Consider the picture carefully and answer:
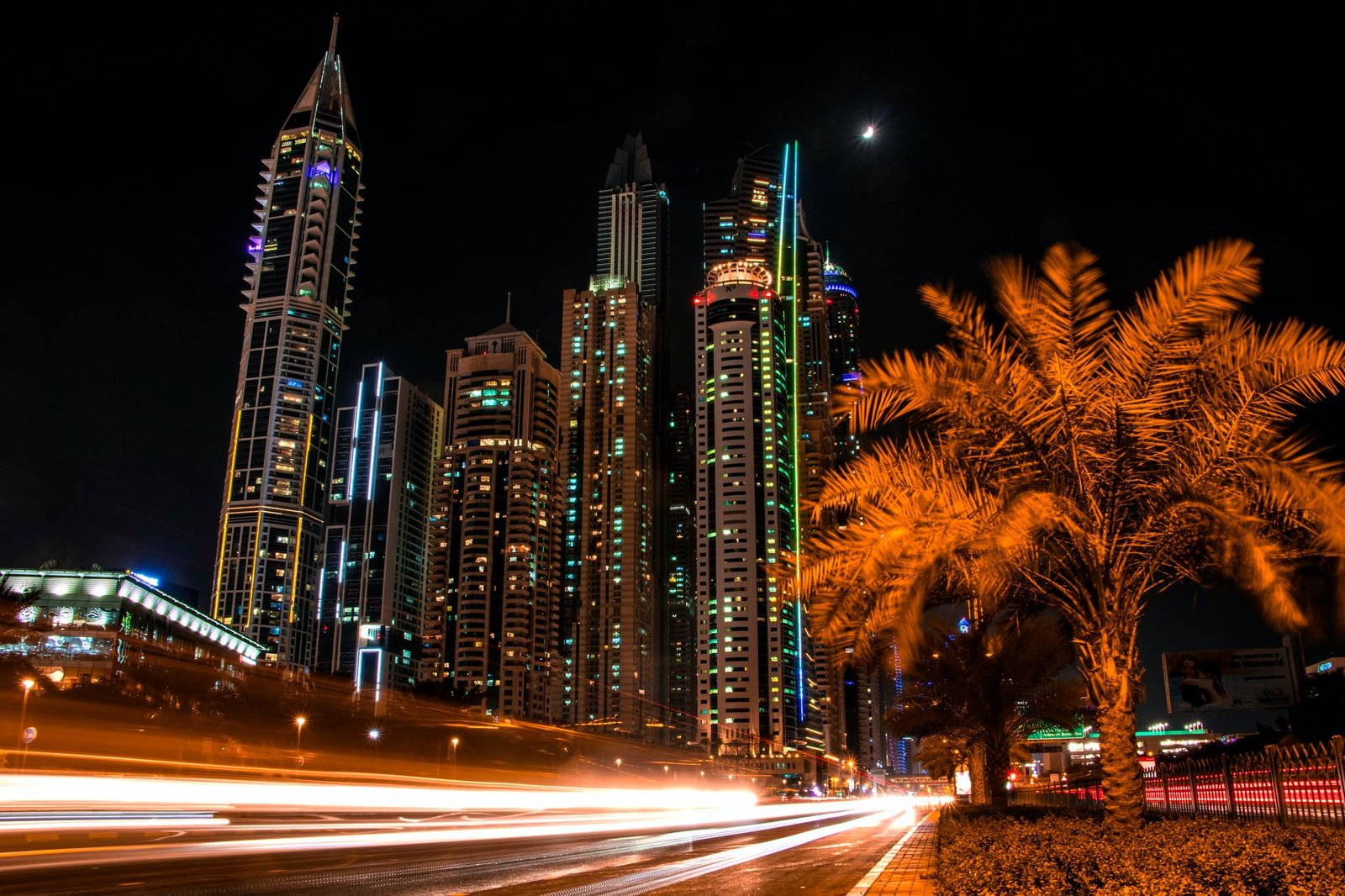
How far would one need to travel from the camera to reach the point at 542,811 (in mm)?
37062

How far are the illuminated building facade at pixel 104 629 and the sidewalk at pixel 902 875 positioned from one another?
2151 inches

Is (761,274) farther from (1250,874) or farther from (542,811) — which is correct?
(1250,874)

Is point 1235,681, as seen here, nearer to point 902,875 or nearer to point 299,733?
point 902,875

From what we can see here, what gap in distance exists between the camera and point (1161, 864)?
7.10 meters

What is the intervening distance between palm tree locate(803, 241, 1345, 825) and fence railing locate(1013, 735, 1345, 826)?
5.42ft

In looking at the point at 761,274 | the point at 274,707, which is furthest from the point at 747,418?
the point at 274,707

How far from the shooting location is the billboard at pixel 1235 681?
43.3 metres

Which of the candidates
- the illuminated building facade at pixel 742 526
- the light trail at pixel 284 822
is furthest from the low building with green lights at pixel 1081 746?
the illuminated building facade at pixel 742 526

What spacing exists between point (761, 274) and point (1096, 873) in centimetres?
18929

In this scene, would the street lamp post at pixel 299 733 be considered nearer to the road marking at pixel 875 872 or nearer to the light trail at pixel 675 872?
the light trail at pixel 675 872

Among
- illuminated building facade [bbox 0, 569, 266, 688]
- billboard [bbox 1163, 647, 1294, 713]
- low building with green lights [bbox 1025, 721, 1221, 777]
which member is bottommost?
low building with green lights [bbox 1025, 721, 1221, 777]

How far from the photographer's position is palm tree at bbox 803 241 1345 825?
1069 cm

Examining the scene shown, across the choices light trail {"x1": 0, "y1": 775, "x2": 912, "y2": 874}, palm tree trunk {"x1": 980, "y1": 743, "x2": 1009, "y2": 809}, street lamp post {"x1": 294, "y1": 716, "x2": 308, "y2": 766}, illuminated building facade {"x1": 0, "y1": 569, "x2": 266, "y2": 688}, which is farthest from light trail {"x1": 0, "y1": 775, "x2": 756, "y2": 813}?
illuminated building facade {"x1": 0, "y1": 569, "x2": 266, "y2": 688}

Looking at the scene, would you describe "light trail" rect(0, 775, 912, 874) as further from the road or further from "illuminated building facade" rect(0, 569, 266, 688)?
"illuminated building facade" rect(0, 569, 266, 688)
